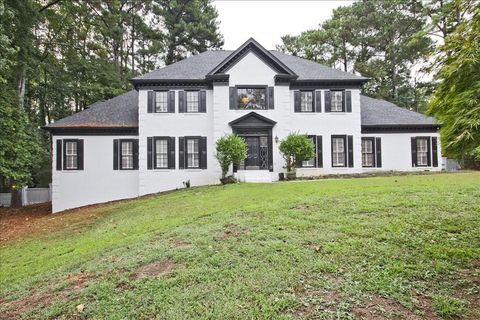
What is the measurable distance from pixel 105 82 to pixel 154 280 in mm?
23417

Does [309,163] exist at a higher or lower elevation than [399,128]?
lower

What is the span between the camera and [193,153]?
18781 millimetres

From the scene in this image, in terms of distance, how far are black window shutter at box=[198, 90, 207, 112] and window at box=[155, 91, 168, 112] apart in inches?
73.6

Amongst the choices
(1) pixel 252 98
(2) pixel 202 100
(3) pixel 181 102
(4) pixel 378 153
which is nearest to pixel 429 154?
(4) pixel 378 153

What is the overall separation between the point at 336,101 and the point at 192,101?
8402mm

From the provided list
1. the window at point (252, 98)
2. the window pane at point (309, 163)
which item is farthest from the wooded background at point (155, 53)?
the window at point (252, 98)

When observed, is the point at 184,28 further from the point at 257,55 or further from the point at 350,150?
the point at 350,150

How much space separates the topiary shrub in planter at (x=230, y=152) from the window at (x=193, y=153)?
5.67 ft

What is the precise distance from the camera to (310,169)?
1914 centimetres

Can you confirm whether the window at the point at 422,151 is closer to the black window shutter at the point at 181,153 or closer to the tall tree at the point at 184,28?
the black window shutter at the point at 181,153

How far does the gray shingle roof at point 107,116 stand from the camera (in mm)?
18625

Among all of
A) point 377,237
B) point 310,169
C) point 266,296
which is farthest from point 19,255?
point 310,169

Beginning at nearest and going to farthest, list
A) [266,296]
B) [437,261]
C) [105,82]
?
1. [266,296]
2. [437,261]
3. [105,82]

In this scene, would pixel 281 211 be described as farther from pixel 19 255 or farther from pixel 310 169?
pixel 310 169
